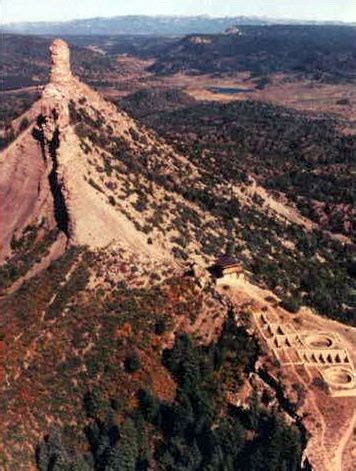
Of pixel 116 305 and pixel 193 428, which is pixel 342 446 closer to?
pixel 193 428

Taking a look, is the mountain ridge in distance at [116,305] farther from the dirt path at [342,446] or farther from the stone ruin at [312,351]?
the stone ruin at [312,351]

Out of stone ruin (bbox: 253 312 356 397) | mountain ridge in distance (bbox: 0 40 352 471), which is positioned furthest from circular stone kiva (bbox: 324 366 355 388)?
mountain ridge in distance (bbox: 0 40 352 471)

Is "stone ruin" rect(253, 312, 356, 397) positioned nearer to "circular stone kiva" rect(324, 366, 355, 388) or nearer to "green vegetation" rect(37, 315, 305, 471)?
"circular stone kiva" rect(324, 366, 355, 388)

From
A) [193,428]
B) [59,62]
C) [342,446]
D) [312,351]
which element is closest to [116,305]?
[193,428]

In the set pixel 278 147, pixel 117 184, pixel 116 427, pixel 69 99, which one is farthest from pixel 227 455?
pixel 278 147

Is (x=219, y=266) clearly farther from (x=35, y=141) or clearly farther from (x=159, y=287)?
(x=35, y=141)

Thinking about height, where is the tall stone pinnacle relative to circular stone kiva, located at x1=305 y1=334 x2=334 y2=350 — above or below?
above
